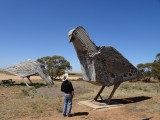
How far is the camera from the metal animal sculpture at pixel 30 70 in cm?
2534

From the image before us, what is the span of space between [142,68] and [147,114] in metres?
34.4

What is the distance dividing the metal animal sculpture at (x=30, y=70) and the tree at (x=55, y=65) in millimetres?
17189

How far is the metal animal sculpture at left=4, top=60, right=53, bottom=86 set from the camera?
25.3 m

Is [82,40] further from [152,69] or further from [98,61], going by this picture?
[152,69]

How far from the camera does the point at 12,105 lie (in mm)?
14492

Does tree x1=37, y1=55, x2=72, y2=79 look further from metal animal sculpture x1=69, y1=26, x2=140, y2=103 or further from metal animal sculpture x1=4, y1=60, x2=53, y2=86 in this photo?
metal animal sculpture x1=69, y1=26, x2=140, y2=103

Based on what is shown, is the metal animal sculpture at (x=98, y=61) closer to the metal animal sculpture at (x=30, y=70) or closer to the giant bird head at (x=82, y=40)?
the giant bird head at (x=82, y=40)

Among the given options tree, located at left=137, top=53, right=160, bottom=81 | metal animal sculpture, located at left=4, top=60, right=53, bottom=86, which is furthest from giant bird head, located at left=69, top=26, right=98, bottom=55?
tree, located at left=137, top=53, right=160, bottom=81

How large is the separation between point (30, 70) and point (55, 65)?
Result: 1857 cm

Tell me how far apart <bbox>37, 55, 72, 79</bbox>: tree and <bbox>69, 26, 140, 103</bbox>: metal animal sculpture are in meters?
30.3

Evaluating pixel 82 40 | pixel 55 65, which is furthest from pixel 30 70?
pixel 55 65

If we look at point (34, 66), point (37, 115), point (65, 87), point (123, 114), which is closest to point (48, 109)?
point (37, 115)

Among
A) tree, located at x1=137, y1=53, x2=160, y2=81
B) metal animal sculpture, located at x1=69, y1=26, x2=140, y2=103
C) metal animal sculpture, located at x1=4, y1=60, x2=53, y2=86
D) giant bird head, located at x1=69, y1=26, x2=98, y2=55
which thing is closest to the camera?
giant bird head, located at x1=69, y1=26, x2=98, y2=55

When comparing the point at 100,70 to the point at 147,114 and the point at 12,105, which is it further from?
the point at 12,105
